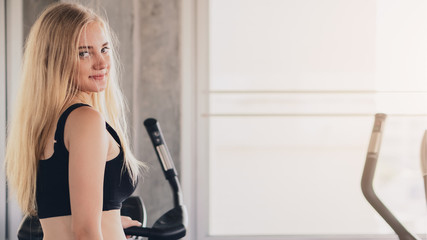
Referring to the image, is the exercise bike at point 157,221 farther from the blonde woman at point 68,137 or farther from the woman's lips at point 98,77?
the woman's lips at point 98,77

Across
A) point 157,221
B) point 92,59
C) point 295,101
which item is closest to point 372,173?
point 157,221

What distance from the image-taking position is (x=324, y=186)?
3.63m

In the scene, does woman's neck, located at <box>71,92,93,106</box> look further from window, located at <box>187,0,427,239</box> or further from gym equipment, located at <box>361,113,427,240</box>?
window, located at <box>187,0,427,239</box>

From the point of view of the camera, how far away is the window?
336cm

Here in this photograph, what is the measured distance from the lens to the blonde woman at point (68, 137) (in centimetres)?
102

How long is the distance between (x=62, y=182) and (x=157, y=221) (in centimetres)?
66

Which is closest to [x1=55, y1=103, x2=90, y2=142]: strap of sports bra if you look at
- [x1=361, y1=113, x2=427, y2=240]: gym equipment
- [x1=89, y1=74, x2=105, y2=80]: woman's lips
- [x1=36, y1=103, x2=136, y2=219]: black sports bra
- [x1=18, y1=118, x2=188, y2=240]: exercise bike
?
[x1=36, y1=103, x2=136, y2=219]: black sports bra

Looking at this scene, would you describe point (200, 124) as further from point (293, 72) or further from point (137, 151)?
point (293, 72)

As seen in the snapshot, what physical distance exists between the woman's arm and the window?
2.24 m

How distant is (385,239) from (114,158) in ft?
8.73

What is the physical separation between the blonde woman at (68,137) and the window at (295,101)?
2111mm

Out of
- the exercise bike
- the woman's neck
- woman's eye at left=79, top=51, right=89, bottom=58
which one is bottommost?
the exercise bike

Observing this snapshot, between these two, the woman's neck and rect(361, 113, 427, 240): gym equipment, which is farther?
rect(361, 113, 427, 240): gym equipment

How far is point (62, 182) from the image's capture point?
3.48 ft
